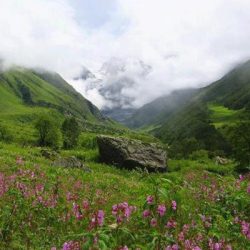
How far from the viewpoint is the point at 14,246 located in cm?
754

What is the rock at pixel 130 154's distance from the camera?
33.5m

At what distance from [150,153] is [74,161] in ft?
28.6

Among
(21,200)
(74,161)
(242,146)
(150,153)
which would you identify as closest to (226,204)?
(21,200)

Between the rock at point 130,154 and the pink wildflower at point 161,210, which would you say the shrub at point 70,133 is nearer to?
the rock at point 130,154

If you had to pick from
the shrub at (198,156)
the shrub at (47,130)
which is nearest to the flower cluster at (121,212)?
the shrub at (198,156)

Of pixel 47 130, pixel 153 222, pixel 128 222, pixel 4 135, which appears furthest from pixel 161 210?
pixel 4 135

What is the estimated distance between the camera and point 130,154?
34062 millimetres

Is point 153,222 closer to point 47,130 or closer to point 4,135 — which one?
→ point 47,130

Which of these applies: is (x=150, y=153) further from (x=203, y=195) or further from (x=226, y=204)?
(x=226, y=204)

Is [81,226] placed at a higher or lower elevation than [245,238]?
higher

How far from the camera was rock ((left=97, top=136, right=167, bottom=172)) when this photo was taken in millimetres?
33531

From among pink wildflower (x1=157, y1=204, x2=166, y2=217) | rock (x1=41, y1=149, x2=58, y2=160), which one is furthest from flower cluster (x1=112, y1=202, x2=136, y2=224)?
rock (x1=41, y1=149, x2=58, y2=160)

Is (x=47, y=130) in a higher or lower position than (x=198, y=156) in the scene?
higher

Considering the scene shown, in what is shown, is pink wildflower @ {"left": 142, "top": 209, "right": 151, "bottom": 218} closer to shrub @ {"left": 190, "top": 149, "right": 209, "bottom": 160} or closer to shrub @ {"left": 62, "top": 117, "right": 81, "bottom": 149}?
shrub @ {"left": 190, "top": 149, "right": 209, "bottom": 160}
